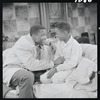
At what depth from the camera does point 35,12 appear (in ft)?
5.54

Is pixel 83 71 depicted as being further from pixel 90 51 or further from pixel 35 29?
pixel 35 29

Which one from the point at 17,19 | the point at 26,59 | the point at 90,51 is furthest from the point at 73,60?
the point at 17,19

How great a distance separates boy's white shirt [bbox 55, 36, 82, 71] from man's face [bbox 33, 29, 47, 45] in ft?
0.46

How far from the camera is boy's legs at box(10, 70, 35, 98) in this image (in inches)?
62.2

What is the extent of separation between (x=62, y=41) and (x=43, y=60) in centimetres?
24

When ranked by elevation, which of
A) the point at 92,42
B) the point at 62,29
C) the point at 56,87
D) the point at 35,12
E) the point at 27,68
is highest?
the point at 35,12

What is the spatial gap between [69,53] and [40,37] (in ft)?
0.95

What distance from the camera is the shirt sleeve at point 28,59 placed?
165 cm

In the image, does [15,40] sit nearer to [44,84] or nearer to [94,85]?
[44,84]

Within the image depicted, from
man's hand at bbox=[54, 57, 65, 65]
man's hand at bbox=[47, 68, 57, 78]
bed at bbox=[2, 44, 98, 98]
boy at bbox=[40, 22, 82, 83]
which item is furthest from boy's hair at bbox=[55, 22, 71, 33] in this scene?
bed at bbox=[2, 44, 98, 98]

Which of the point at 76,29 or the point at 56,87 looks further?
the point at 76,29

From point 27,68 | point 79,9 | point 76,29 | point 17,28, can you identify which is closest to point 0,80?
point 27,68

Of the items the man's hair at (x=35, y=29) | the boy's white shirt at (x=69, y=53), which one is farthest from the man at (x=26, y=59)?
the boy's white shirt at (x=69, y=53)

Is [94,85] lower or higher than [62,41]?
lower
